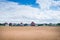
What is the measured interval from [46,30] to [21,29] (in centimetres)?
48

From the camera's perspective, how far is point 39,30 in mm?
2676

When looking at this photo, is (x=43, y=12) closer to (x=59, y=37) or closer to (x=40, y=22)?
(x=40, y=22)

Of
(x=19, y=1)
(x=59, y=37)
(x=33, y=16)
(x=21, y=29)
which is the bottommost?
(x=59, y=37)

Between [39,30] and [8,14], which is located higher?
[8,14]

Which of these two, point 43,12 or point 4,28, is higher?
point 43,12

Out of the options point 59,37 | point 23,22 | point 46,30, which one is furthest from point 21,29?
point 59,37

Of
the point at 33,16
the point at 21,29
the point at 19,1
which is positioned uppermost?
the point at 19,1

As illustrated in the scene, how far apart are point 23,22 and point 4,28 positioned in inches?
15.2

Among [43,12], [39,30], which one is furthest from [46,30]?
[43,12]

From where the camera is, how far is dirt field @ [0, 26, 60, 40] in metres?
2.65

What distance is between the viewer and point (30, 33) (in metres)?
2.68

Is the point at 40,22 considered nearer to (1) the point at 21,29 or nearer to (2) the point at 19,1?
(1) the point at 21,29

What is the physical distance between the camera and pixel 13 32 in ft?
8.84

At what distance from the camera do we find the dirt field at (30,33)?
2.65 metres
